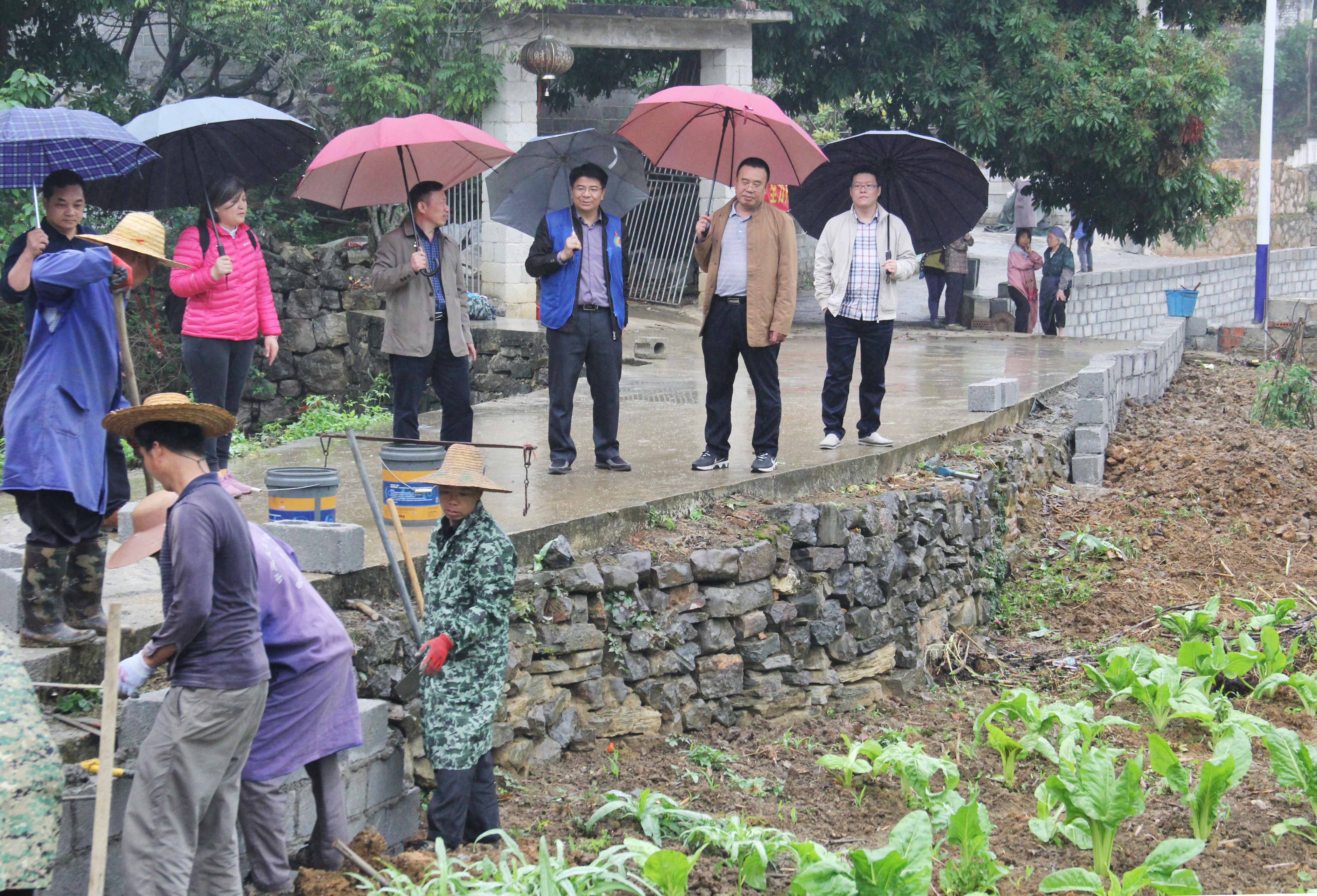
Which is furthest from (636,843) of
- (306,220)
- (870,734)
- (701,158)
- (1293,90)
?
(1293,90)

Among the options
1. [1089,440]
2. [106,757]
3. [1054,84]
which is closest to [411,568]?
[106,757]

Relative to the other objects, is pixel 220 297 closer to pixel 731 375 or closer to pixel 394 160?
pixel 394 160

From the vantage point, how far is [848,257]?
746cm

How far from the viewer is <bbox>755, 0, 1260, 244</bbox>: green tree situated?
47.6ft

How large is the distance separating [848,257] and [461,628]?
4043 millimetres

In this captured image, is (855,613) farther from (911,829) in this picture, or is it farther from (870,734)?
(911,829)

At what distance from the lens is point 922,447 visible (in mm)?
8125

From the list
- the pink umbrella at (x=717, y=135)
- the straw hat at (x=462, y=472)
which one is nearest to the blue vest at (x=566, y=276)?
the pink umbrella at (x=717, y=135)

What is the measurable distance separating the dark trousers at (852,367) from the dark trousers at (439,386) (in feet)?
7.34

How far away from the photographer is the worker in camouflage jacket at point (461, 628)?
434 cm

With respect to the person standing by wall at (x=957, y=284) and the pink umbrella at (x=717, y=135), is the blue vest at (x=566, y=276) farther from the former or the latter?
the person standing by wall at (x=957, y=284)

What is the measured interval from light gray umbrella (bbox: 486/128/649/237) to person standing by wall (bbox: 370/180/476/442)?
0.35 metres

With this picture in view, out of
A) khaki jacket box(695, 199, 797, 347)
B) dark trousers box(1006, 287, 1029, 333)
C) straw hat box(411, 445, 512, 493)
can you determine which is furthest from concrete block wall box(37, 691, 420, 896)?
dark trousers box(1006, 287, 1029, 333)

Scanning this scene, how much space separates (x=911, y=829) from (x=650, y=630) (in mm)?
2080
